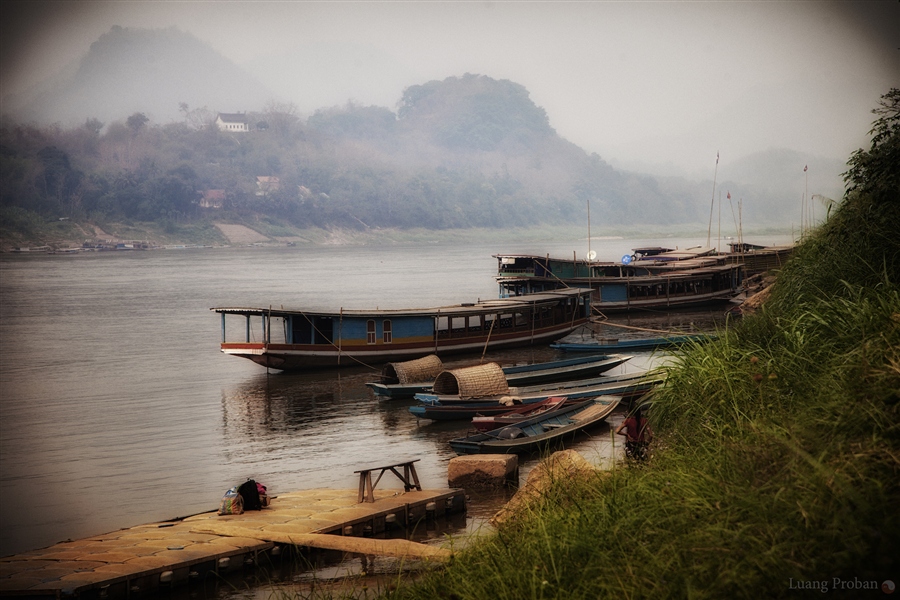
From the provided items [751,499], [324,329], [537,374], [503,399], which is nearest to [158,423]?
[324,329]

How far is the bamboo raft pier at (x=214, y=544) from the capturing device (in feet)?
36.4

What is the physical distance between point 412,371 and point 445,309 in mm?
9160

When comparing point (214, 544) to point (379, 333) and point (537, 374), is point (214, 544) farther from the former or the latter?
point (379, 333)

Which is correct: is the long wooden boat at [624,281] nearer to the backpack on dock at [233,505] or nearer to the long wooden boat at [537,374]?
the long wooden boat at [537,374]

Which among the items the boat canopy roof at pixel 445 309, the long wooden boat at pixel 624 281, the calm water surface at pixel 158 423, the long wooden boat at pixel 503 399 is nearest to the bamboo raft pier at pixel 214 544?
the calm water surface at pixel 158 423

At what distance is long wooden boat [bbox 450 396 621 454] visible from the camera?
18.6m

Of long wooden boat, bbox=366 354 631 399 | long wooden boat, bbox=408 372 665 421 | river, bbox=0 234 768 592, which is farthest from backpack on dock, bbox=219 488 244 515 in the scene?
long wooden boat, bbox=366 354 631 399

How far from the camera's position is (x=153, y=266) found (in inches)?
5064

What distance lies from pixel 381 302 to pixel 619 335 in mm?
31377

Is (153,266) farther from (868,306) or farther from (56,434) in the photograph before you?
(868,306)

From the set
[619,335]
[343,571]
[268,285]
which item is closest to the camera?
[343,571]

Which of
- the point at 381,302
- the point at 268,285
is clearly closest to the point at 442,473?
the point at 381,302

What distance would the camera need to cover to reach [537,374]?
27.5 meters

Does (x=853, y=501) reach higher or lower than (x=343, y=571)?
higher
